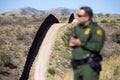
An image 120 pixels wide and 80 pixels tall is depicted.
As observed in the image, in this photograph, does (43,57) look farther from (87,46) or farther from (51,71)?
(87,46)

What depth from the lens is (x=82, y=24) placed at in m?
8.72

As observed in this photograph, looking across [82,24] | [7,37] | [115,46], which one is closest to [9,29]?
[7,37]

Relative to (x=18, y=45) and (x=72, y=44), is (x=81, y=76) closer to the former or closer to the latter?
(x=72, y=44)

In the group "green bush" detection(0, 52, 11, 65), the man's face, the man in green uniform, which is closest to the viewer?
the man in green uniform

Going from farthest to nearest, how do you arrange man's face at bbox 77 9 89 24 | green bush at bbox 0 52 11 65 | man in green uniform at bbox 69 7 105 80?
green bush at bbox 0 52 11 65, man's face at bbox 77 9 89 24, man in green uniform at bbox 69 7 105 80

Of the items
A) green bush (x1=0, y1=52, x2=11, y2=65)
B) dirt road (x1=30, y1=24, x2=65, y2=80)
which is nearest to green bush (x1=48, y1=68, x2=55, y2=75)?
dirt road (x1=30, y1=24, x2=65, y2=80)

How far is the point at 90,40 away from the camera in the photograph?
8562 millimetres

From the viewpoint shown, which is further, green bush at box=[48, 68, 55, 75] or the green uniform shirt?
green bush at box=[48, 68, 55, 75]

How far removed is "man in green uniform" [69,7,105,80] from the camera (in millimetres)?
8438

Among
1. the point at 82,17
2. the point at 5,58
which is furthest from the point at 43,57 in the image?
the point at 82,17

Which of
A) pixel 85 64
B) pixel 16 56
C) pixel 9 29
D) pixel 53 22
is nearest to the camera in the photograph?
pixel 85 64

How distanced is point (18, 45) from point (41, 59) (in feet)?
54.5

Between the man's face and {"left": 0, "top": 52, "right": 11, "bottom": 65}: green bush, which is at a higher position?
the man's face

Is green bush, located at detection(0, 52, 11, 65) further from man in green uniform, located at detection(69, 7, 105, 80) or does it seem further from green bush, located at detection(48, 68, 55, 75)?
man in green uniform, located at detection(69, 7, 105, 80)
